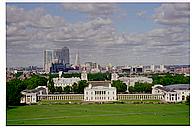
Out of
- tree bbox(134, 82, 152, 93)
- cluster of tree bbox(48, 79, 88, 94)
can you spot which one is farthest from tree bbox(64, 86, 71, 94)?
tree bbox(134, 82, 152, 93)

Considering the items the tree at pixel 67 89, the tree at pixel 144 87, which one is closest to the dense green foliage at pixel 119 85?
the tree at pixel 144 87

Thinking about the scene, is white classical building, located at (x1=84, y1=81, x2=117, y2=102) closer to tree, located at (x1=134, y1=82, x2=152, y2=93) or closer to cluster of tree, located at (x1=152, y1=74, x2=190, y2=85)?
tree, located at (x1=134, y1=82, x2=152, y2=93)

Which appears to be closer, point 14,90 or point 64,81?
point 14,90

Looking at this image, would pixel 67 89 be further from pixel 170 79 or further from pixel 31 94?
pixel 170 79

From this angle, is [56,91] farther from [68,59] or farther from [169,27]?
[169,27]

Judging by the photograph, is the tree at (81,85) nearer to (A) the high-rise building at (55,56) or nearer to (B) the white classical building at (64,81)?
(B) the white classical building at (64,81)

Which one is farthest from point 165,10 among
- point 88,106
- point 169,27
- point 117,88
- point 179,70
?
point 88,106

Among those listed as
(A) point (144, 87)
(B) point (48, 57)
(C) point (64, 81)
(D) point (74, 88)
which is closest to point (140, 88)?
(A) point (144, 87)
